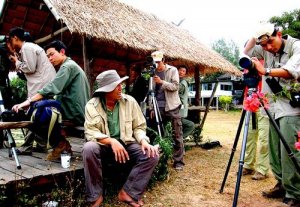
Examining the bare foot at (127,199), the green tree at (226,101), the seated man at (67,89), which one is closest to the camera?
the bare foot at (127,199)

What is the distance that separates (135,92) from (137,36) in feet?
6.01

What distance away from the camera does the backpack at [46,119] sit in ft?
11.3

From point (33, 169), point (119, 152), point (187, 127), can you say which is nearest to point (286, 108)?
point (119, 152)

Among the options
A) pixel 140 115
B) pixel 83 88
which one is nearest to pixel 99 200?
pixel 140 115

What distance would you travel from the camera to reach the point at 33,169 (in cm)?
332

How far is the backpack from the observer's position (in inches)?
135

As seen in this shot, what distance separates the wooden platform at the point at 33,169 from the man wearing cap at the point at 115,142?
39cm

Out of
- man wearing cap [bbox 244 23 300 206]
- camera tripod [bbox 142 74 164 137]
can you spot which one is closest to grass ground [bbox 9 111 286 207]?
man wearing cap [bbox 244 23 300 206]

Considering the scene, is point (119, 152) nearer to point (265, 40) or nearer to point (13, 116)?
point (13, 116)

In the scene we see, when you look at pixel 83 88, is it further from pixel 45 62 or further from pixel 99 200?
pixel 99 200

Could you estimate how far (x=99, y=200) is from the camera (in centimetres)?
309

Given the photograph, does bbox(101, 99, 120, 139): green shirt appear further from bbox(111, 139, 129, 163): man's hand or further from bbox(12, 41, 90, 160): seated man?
bbox(12, 41, 90, 160): seated man

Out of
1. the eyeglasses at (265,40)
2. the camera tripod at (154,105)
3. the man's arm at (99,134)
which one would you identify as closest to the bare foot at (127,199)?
the man's arm at (99,134)

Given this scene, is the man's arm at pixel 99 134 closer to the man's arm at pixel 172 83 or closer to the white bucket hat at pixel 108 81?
the white bucket hat at pixel 108 81
